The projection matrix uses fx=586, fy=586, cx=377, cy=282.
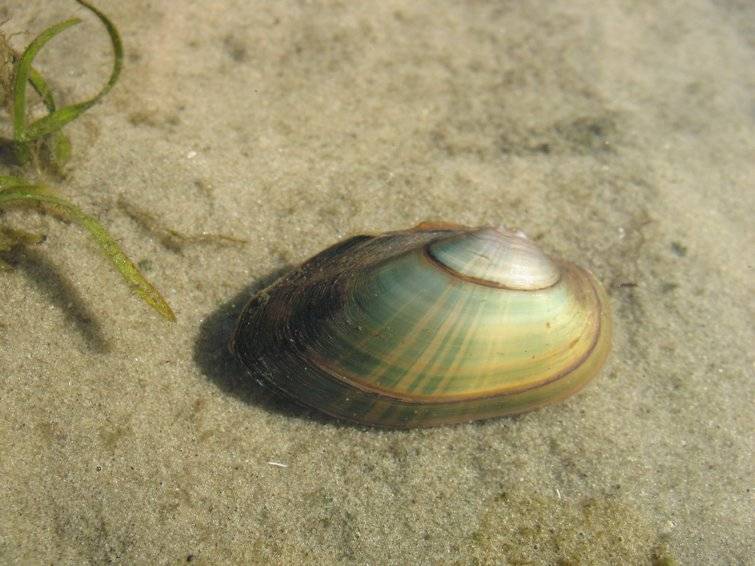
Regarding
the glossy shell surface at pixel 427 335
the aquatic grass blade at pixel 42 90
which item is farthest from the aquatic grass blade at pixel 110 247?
the aquatic grass blade at pixel 42 90

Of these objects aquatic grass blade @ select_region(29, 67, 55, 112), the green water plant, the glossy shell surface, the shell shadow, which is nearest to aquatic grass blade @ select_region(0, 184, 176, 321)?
the green water plant

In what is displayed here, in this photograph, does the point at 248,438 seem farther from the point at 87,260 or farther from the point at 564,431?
the point at 564,431

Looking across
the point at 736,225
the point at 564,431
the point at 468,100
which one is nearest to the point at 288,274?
the point at 564,431

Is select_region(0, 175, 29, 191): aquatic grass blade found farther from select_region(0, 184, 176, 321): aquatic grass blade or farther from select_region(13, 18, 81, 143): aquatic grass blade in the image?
select_region(13, 18, 81, 143): aquatic grass blade

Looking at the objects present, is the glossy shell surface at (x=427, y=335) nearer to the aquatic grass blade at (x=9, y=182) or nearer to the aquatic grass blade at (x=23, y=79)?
the aquatic grass blade at (x=9, y=182)

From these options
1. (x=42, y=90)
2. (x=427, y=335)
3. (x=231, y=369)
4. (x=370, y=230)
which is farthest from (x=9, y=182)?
(x=427, y=335)
